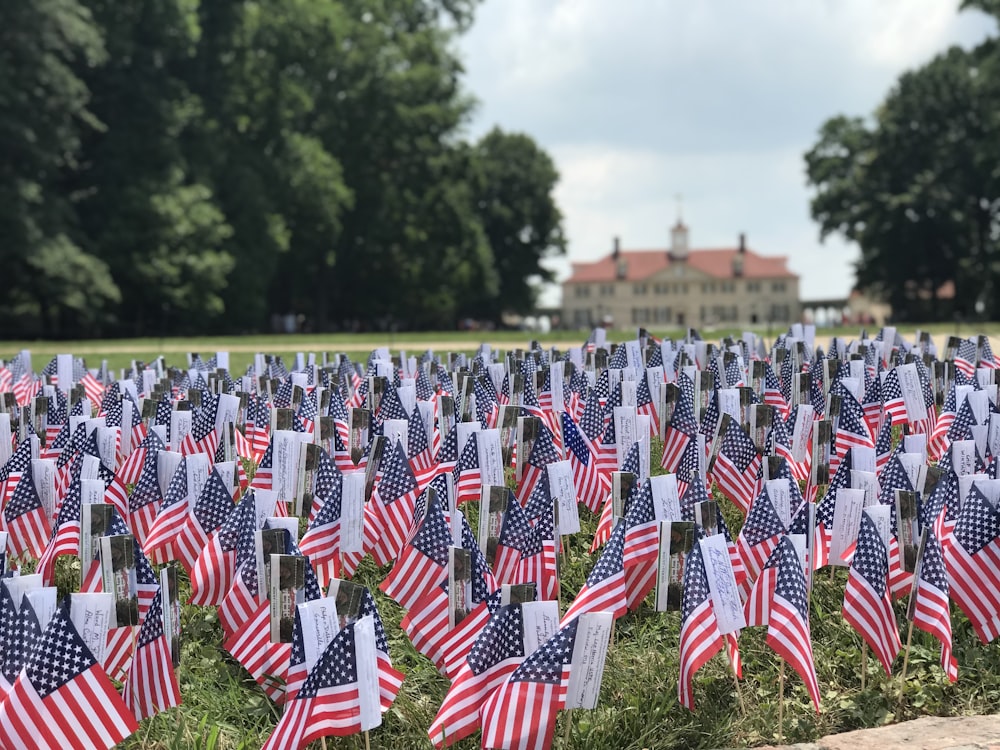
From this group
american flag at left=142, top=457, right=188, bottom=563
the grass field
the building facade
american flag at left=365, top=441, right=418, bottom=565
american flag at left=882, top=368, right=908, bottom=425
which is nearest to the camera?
american flag at left=142, top=457, right=188, bottom=563

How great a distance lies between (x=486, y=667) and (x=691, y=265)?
375 ft

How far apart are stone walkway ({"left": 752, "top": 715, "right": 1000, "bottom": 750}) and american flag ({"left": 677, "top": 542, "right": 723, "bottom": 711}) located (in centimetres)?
49

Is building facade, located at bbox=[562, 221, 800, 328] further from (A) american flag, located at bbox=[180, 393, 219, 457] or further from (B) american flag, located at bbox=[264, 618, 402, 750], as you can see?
(B) american flag, located at bbox=[264, 618, 402, 750]

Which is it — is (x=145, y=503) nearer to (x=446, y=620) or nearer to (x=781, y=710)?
(x=446, y=620)

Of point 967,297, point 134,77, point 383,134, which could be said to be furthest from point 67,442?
point 967,297

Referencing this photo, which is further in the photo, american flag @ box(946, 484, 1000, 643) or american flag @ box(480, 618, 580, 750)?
american flag @ box(946, 484, 1000, 643)

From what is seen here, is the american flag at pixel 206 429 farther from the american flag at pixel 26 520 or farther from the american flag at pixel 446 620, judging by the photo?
the american flag at pixel 446 620

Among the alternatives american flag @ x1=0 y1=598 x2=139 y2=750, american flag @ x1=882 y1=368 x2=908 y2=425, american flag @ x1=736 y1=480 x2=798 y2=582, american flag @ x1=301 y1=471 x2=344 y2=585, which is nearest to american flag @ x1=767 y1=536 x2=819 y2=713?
american flag @ x1=736 y1=480 x2=798 y2=582

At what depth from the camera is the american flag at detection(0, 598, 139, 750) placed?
4.09 metres

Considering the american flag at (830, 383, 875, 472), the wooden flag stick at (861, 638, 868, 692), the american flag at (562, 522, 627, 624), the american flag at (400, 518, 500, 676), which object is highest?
the american flag at (830, 383, 875, 472)

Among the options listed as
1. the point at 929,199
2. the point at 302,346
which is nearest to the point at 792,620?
the point at 302,346

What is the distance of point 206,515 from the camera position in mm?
6492

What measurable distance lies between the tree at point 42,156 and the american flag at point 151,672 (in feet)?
102

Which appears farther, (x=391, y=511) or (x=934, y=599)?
(x=391, y=511)
